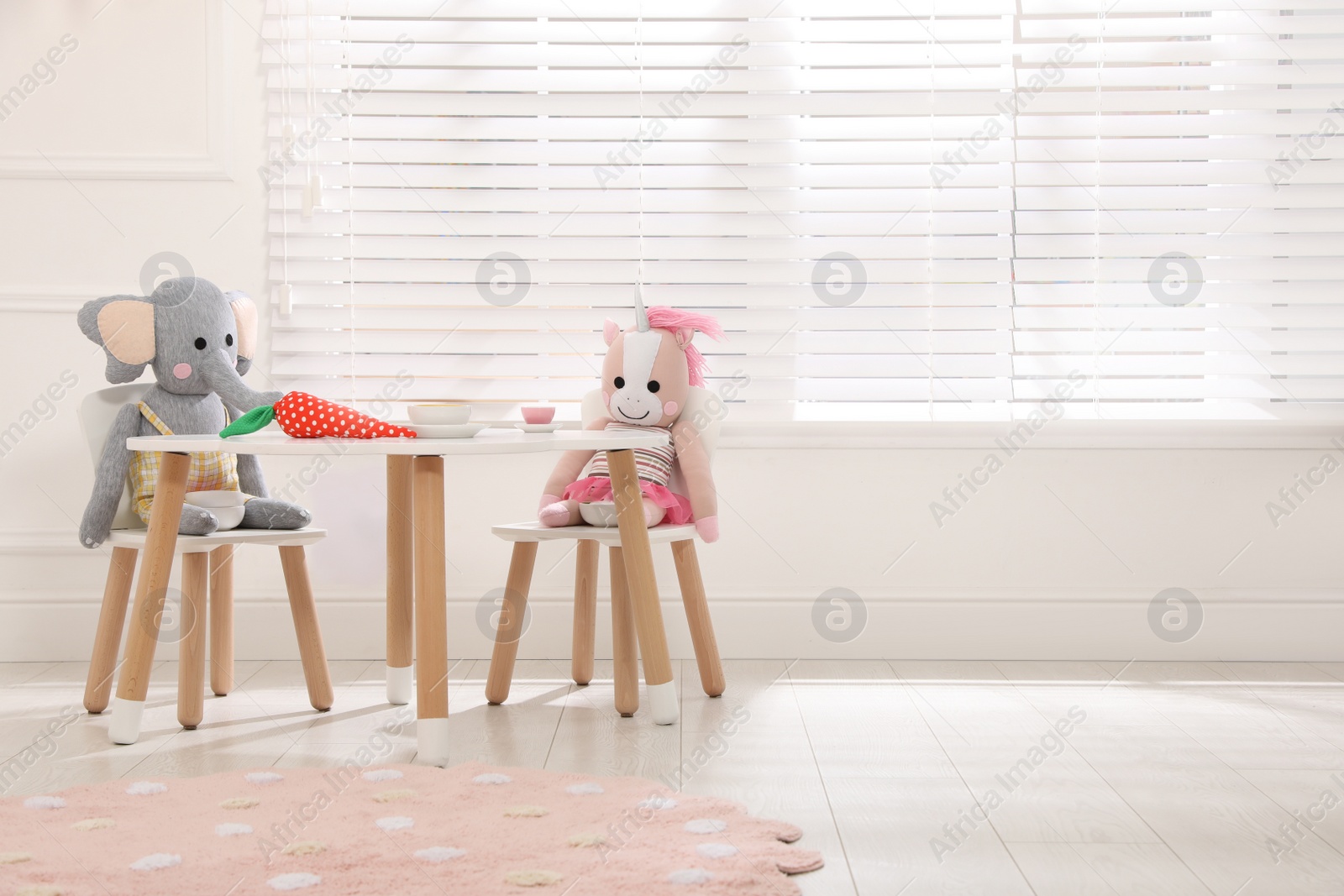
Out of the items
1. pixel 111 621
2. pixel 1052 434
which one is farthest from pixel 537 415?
pixel 1052 434

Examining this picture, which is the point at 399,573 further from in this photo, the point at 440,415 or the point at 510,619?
the point at 440,415

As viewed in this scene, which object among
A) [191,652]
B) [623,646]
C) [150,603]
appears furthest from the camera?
[623,646]

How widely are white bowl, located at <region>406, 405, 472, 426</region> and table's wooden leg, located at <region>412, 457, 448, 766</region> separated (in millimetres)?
76

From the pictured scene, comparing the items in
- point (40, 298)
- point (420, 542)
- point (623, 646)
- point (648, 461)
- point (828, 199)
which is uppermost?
point (828, 199)

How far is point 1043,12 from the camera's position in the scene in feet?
8.75

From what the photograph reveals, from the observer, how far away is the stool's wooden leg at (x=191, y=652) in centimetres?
206

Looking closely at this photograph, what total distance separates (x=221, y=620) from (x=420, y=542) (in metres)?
0.76

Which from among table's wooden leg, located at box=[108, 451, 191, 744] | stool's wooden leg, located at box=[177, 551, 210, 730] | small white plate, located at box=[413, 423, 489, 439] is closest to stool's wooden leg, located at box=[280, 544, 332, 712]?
stool's wooden leg, located at box=[177, 551, 210, 730]

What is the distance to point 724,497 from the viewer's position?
2.71 meters

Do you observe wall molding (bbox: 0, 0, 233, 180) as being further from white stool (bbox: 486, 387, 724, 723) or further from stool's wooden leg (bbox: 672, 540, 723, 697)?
stool's wooden leg (bbox: 672, 540, 723, 697)

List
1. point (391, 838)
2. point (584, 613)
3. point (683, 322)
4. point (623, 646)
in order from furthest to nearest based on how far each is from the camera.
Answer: point (584, 613), point (683, 322), point (623, 646), point (391, 838)

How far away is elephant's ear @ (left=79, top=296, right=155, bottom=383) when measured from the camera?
2166mm

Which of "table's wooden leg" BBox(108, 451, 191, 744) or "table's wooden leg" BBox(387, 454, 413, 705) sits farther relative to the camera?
"table's wooden leg" BBox(387, 454, 413, 705)

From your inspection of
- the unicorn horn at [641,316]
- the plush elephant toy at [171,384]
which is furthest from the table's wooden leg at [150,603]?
the unicorn horn at [641,316]
